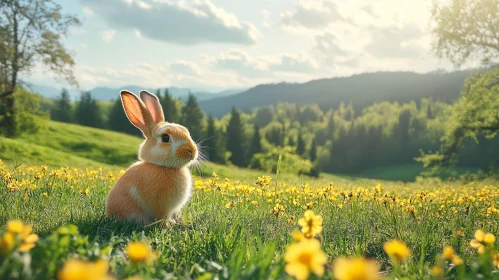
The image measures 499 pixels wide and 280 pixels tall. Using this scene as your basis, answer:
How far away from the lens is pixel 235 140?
87.9 m

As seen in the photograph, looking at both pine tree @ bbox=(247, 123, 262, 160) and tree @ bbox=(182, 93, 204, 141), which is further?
pine tree @ bbox=(247, 123, 262, 160)

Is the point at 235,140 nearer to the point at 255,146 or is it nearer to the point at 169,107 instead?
the point at 255,146

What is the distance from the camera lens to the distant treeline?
81.7 metres

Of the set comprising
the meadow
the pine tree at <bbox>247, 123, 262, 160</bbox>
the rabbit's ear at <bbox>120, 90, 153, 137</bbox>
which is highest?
the rabbit's ear at <bbox>120, 90, 153, 137</bbox>

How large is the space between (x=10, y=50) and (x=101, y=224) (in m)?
31.7

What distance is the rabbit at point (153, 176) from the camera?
15.7 ft

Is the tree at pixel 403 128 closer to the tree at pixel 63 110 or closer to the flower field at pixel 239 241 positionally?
the tree at pixel 63 110

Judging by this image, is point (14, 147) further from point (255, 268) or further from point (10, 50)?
point (255, 268)

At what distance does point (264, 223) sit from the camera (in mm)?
5027

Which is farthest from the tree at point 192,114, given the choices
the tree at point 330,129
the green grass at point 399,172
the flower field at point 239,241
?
the tree at point 330,129

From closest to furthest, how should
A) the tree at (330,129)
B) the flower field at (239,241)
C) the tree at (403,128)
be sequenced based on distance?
the flower field at (239,241) → the tree at (403,128) → the tree at (330,129)

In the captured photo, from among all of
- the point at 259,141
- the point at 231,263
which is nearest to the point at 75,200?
the point at 231,263

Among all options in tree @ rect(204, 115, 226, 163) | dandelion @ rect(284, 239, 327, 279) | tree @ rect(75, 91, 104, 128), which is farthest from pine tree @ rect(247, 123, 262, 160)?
dandelion @ rect(284, 239, 327, 279)

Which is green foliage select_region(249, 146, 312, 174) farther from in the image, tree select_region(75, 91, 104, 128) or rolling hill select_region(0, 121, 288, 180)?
tree select_region(75, 91, 104, 128)
